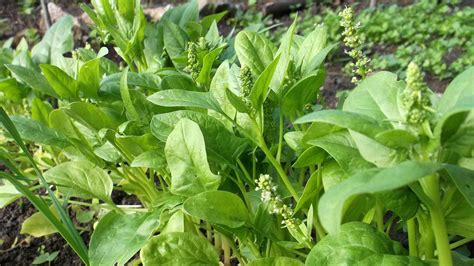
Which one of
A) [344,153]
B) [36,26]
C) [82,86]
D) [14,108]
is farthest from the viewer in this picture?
[36,26]

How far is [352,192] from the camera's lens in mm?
665

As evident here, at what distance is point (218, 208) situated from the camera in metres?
1.11

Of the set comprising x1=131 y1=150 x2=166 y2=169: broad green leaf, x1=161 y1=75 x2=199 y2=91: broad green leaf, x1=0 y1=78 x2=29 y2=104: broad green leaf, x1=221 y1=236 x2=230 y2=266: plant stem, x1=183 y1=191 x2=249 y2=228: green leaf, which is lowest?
x1=221 y1=236 x2=230 y2=266: plant stem

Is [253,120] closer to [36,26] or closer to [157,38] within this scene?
[157,38]

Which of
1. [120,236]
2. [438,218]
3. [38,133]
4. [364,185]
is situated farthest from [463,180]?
[38,133]

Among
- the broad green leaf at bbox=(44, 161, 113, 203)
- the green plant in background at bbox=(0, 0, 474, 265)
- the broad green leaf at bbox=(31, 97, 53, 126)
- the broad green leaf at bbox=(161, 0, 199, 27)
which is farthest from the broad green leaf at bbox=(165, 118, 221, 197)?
the broad green leaf at bbox=(161, 0, 199, 27)

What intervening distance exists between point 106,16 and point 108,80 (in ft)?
0.76

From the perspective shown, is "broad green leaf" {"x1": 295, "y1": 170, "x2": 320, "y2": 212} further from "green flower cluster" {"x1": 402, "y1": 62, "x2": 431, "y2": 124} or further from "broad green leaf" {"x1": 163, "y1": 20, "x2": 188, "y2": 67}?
"broad green leaf" {"x1": 163, "y1": 20, "x2": 188, "y2": 67}

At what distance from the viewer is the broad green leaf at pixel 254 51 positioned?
121 centimetres

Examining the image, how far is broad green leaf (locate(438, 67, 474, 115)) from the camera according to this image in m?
0.83

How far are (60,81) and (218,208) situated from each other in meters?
0.59

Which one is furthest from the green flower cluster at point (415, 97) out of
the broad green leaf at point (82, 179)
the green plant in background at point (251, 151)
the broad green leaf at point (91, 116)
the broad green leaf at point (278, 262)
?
the broad green leaf at point (82, 179)

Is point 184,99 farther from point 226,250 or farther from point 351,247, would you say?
point 226,250

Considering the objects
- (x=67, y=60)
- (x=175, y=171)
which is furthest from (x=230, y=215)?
(x=67, y=60)
